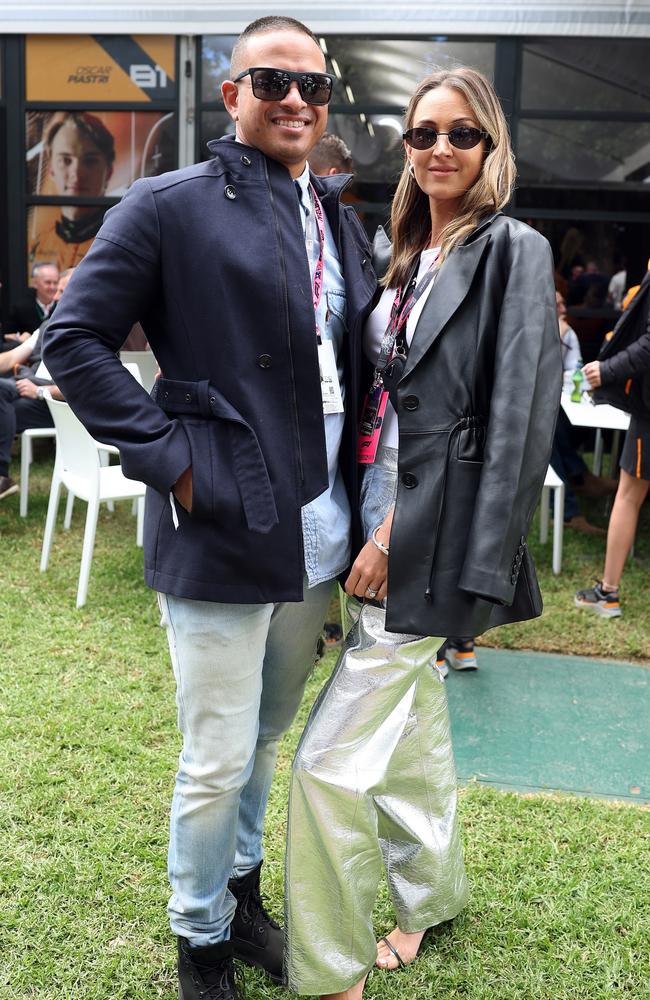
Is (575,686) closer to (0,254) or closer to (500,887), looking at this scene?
(500,887)

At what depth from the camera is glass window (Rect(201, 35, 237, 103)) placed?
31.0ft

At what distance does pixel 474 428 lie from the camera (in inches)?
75.8

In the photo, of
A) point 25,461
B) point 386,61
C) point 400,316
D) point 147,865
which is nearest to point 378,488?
point 400,316

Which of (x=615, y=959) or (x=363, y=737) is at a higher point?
(x=363, y=737)

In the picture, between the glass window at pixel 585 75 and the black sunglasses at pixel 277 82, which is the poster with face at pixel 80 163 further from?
the black sunglasses at pixel 277 82

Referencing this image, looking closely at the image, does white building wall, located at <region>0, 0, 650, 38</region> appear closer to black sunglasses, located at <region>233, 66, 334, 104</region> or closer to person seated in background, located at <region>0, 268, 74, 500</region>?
person seated in background, located at <region>0, 268, 74, 500</region>

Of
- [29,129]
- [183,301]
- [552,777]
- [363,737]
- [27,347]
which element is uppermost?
[29,129]

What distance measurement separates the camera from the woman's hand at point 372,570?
2029mm

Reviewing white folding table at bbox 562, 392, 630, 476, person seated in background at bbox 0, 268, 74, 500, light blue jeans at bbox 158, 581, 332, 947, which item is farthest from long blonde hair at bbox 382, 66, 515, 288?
person seated in background at bbox 0, 268, 74, 500

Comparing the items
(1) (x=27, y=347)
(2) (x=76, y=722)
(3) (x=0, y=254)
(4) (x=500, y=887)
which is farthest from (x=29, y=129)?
(4) (x=500, y=887)

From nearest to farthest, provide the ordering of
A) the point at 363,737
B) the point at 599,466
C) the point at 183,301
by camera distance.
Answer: the point at 183,301, the point at 363,737, the point at 599,466

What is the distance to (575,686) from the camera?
4.20 metres

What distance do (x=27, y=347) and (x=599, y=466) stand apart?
456 cm

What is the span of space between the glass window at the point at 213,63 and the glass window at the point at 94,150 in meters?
0.47
